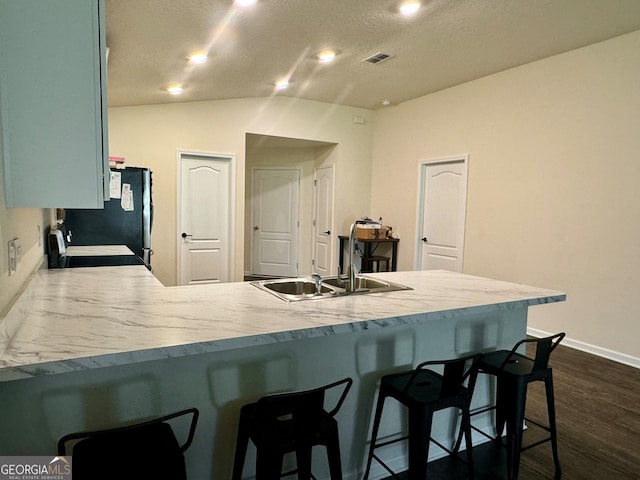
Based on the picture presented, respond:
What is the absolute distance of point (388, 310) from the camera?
1736 mm

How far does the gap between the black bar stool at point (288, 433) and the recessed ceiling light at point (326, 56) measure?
3.26 m

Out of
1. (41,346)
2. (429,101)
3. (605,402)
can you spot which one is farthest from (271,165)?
(41,346)

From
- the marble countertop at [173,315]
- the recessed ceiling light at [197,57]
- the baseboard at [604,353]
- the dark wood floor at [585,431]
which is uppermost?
the recessed ceiling light at [197,57]

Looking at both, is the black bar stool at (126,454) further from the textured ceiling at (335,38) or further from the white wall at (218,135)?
the white wall at (218,135)

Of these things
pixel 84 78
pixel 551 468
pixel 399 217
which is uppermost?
pixel 84 78

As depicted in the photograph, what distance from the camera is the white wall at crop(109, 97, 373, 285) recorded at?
5.13 metres

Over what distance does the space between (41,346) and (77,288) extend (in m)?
0.95

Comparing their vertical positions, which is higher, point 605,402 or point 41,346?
point 41,346

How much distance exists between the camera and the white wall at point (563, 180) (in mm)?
3568

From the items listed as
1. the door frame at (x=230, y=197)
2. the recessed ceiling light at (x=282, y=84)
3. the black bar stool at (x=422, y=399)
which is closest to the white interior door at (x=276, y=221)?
the door frame at (x=230, y=197)

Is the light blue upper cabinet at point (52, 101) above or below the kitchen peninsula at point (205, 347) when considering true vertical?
above

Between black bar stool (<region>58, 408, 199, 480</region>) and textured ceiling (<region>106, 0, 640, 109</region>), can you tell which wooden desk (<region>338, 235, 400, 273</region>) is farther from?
black bar stool (<region>58, 408, 199, 480</region>)

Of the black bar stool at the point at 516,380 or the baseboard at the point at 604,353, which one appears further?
the baseboard at the point at 604,353

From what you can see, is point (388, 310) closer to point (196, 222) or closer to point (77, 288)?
point (77, 288)
